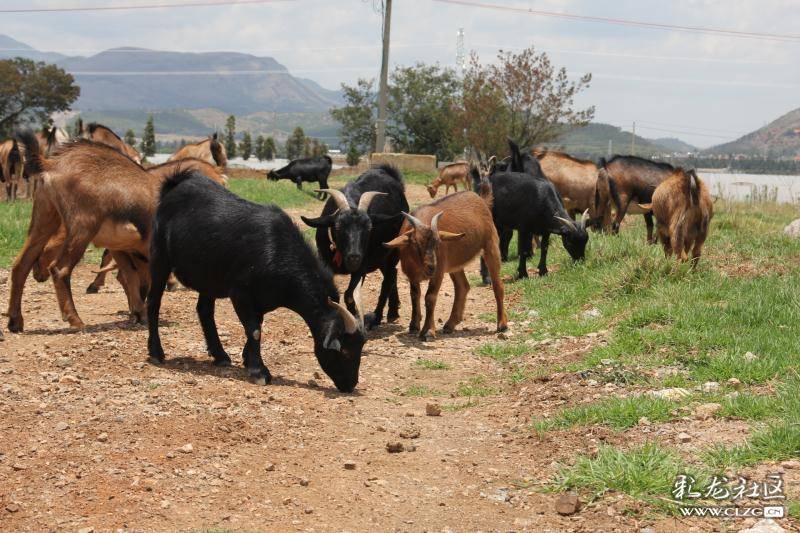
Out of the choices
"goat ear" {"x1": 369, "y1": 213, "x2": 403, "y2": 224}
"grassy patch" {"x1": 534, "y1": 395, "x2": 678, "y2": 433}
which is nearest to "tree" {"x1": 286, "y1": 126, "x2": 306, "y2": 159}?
"goat ear" {"x1": 369, "y1": 213, "x2": 403, "y2": 224}

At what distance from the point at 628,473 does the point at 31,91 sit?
52.1m

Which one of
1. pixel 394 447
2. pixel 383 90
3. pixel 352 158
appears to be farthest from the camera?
pixel 352 158

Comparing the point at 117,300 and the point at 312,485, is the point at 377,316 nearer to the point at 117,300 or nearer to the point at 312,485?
the point at 117,300

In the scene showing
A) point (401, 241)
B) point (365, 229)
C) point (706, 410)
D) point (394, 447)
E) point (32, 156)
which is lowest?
point (394, 447)

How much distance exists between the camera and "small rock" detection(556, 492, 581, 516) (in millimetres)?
5484

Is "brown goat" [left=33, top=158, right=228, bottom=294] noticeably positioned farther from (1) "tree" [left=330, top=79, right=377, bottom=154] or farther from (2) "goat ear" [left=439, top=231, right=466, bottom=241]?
(1) "tree" [left=330, top=79, right=377, bottom=154]

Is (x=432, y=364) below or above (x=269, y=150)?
above

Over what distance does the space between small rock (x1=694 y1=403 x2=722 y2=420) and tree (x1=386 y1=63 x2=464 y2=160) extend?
49.3 metres

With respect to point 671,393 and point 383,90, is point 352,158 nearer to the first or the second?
point 383,90

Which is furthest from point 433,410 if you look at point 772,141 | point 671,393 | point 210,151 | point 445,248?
point 772,141

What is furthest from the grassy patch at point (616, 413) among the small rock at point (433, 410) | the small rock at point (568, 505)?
the small rock at point (568, 505)

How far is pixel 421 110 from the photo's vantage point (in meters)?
57.3

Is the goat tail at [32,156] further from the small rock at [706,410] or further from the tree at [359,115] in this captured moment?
the tree at [359,115]

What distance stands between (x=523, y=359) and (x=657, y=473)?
166 inches
